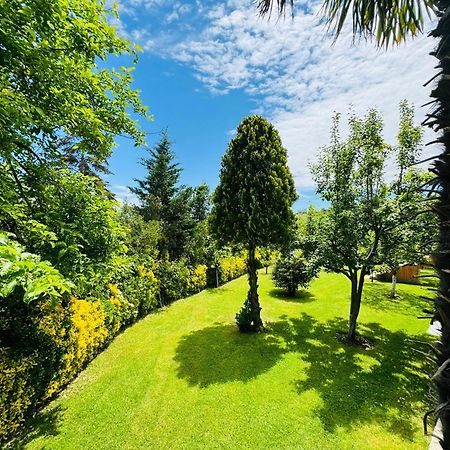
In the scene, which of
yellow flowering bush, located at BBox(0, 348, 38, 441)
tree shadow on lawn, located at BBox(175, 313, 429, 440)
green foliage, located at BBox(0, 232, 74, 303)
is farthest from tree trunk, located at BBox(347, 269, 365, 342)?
yellow flowering bush, located at BBox(0, 348, 38, 441)

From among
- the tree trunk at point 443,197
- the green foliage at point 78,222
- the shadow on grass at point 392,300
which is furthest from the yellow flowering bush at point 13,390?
the shadow on grass at point 392,300

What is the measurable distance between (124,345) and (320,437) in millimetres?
7615

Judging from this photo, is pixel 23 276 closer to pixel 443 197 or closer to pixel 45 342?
pixel 443 197

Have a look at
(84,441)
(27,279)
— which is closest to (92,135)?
(27,279)

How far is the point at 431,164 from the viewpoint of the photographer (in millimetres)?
1484

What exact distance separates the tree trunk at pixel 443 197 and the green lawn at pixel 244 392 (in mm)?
2171

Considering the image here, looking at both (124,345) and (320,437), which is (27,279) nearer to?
(320,437)

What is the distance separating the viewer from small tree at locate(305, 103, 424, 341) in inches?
339

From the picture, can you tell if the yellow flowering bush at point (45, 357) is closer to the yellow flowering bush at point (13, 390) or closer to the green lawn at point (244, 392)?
the yellow flowering bush at point (13, 390)

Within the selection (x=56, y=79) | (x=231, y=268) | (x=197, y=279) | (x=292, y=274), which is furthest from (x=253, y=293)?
(x=231, y=268)

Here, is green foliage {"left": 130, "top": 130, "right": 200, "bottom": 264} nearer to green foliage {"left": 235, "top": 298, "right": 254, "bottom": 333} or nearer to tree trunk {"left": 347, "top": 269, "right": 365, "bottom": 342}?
green foliage {"left": 235, "top": 298, "right": 254, "bottom": 333}

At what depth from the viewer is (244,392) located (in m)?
6.97

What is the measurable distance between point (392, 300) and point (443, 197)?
17.4 metres

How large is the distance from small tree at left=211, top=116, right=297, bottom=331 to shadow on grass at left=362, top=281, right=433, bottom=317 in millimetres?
8929
